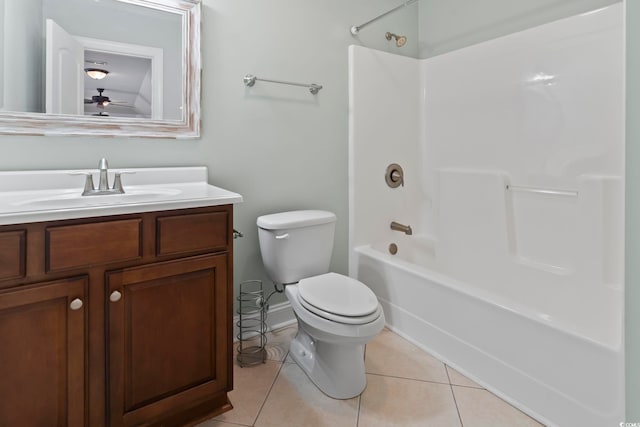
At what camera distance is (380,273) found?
2254 mm

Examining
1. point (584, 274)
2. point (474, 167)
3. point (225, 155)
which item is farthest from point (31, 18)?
point (584, 274)

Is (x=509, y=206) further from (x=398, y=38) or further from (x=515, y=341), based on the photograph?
(x=398, y=38)

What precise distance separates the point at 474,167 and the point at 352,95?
3.08ft

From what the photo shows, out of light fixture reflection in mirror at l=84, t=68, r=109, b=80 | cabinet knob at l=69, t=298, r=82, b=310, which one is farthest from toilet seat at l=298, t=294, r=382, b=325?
light fixture reflection in mirror at l=84, t=68, r=109, b=80

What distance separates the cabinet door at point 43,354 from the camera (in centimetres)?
100

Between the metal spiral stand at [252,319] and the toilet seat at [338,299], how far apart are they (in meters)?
0.40

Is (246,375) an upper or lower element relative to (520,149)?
lower

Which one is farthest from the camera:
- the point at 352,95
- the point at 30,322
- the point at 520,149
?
the point at 352,95

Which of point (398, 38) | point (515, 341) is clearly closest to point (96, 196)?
point (515, 341)

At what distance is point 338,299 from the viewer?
1.62m

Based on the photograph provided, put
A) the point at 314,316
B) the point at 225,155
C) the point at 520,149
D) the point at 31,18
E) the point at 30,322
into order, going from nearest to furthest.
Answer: the point at 30,322 < the point at 31,18 < the point at 314,316 < the point at 225,155 < the point at 520,149

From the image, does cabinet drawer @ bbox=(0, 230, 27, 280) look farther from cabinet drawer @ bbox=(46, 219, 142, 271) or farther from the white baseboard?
the white baseboard

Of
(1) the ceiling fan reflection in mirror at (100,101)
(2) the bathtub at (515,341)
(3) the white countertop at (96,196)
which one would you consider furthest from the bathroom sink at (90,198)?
(2) the bathtub at (515,341)

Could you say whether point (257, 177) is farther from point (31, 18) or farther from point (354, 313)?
point (31, 18)
